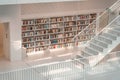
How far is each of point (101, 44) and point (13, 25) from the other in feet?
11.8

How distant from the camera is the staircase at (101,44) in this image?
32.8 feet

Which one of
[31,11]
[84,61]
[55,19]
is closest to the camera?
[84,61]

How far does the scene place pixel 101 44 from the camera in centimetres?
1044

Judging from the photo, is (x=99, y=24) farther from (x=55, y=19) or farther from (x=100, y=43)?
(x=55, y=19)

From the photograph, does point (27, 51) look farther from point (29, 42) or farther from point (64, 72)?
point (64, 72)

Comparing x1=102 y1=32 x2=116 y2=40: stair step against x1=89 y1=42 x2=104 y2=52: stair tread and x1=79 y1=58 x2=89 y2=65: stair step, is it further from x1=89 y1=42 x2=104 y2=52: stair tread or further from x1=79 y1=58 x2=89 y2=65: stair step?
x1=79 y1=58 x2=89 y2=65: stair step

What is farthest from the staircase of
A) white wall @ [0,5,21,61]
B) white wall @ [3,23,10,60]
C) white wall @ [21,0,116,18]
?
white wall @ [3,23,10,60]

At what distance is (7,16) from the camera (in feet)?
35.6

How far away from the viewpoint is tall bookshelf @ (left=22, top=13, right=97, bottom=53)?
1216cm

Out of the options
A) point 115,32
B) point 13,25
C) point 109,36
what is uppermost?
point 13,25

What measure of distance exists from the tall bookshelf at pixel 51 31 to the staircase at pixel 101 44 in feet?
7.05

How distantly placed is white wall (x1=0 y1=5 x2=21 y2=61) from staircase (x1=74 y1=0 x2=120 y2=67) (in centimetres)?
251

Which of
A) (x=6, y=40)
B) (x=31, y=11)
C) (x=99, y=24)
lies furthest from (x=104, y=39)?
(x=6, y=40)

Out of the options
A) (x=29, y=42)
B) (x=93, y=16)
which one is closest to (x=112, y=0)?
(x=93, y=16)
